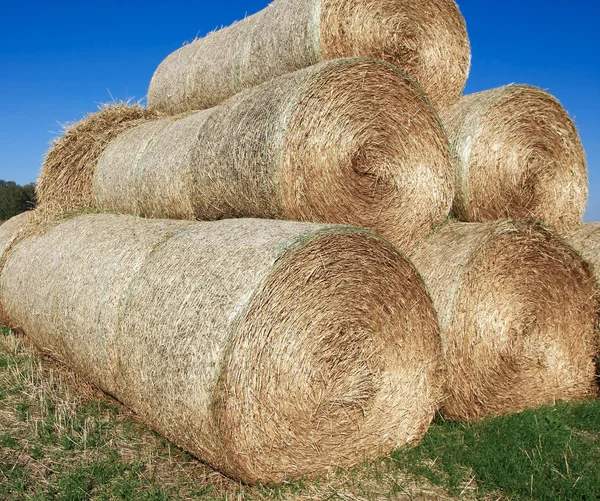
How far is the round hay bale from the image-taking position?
6.92 m

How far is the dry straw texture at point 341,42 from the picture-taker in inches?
199

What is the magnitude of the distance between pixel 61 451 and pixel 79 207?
3.82m

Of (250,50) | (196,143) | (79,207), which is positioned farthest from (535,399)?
(79,207)

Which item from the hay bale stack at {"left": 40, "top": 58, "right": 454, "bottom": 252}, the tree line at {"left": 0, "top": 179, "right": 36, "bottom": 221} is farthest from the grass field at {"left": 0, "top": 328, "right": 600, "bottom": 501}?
the tree line at {"left": 0, "top": 179, "right": 36, "bottom": 221}

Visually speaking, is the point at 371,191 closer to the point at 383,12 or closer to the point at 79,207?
the point at 383,12

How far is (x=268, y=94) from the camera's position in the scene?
179 inches

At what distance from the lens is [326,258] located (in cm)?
353

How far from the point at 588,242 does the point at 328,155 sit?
2661 mm

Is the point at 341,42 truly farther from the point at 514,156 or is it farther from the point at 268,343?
the point at 268,343

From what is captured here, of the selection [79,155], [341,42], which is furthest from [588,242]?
[79,155]

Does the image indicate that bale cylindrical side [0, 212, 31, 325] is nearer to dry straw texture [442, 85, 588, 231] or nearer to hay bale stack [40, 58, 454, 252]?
hay bale stack [40, 58, 454, 252]

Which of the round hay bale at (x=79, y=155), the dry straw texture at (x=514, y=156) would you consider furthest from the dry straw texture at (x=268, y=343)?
the round hay bale at (x=79, y=155)

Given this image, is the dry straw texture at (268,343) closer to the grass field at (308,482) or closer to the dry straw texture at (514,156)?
the grass field at (308,482)

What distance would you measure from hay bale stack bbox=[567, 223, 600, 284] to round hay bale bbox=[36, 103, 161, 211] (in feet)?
16.1
